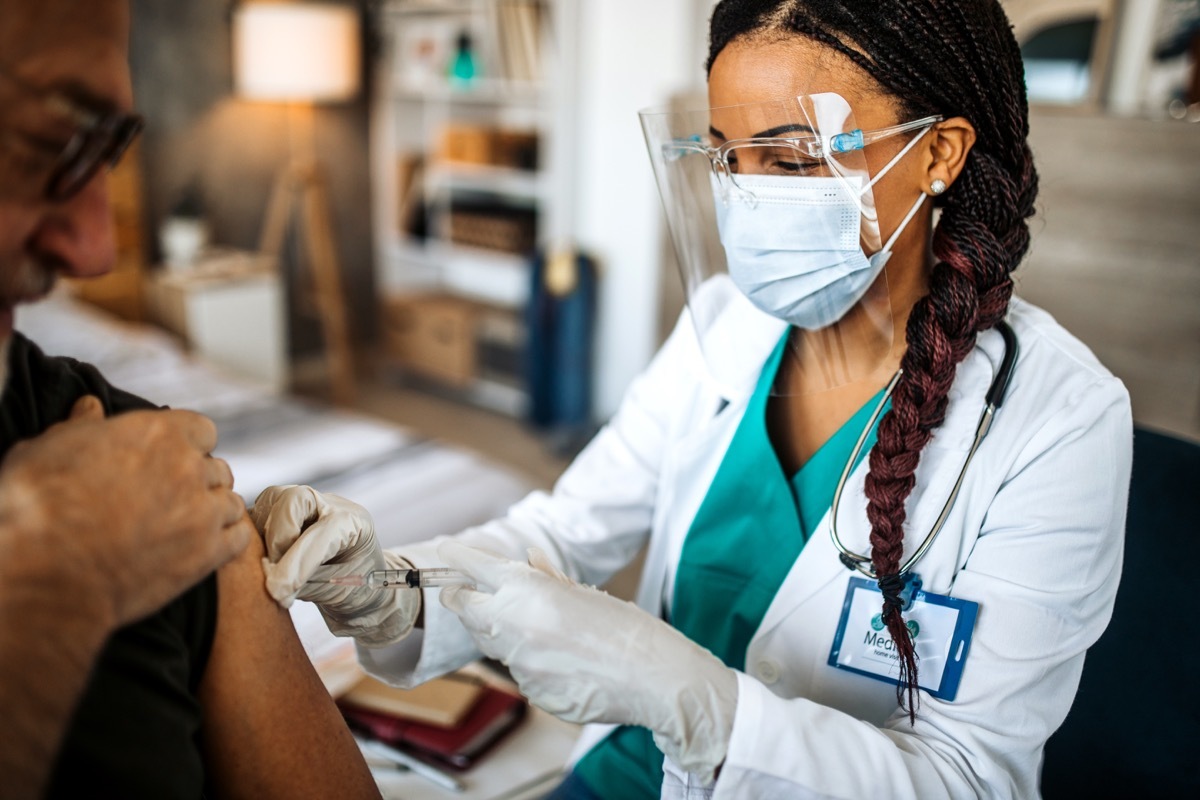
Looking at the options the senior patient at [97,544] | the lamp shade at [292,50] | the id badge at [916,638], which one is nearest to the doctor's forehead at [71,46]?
the senior patient at [97,544]

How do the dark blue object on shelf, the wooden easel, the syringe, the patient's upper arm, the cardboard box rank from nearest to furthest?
the patient's upper arm < the syringe < the dark blue object on shelf < the wooden easel < the cardboard box

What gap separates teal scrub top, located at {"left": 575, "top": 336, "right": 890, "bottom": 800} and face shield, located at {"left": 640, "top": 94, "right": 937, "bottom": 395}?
0.27 ft

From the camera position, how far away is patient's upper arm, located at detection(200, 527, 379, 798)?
0.78 m

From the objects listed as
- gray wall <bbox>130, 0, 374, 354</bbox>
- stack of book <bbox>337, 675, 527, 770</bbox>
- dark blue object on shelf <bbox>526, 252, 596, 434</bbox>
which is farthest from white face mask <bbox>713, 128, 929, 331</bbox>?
gray wall <bbox>130, 0, 374, 354</bbox>

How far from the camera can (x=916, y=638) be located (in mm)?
932

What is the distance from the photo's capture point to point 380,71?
182 inches

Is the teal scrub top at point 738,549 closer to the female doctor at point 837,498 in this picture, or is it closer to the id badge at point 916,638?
the female doctor at point 837,498

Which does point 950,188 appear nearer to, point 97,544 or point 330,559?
point 330,559

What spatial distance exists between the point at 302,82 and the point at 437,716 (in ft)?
11.4

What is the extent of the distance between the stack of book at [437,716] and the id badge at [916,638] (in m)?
0.42

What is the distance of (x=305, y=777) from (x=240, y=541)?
9.5 inches

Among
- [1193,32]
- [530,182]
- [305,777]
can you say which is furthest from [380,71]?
[305,777]

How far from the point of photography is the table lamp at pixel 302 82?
12.3 feet

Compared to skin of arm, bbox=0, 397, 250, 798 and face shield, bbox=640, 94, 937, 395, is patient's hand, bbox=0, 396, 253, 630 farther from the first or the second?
face shield, bbox=640, 94, 937, 395
